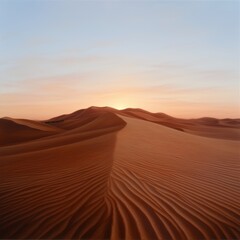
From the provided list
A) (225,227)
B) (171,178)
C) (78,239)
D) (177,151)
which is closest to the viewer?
(78,239)

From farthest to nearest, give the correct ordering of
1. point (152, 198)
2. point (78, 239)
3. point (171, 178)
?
point (171, 178) < point (152, 198) < point (78, 239)

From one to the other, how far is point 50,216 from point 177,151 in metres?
6.94

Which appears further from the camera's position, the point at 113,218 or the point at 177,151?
the point at 177,151

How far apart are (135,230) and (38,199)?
7.57 ft

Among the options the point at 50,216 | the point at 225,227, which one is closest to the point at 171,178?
the point at 225,227

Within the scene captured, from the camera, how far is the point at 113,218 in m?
4.59

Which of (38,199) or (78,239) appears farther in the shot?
(38,199)

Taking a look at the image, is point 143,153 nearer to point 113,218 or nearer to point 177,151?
point 177,151

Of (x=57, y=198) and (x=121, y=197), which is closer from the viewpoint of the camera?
(x=121, y=197)

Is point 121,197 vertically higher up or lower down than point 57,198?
higher up

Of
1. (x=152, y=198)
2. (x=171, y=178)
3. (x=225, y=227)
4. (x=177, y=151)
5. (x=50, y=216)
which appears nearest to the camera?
(x=225, y=227)

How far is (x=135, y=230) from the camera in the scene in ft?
14.2

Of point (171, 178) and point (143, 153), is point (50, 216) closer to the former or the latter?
point (171, 178)

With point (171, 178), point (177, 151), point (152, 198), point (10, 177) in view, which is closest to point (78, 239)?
point (152, 198)
